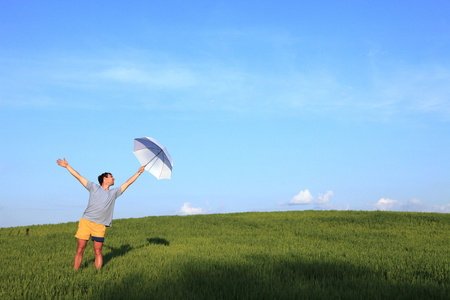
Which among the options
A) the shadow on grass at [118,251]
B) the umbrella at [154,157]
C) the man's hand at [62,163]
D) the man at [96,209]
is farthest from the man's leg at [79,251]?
the umbrella at [154,157]

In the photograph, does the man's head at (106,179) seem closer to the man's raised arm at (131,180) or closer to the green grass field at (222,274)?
the man's raised arm at (131,180)

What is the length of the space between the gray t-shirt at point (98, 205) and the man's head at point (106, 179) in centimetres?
18

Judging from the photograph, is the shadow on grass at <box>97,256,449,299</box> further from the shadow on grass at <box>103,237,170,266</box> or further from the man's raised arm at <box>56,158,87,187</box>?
the shadow on grass at <box>103,237,170,266</box>

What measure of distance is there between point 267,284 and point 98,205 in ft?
14.7

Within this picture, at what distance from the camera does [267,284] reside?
7.69 m

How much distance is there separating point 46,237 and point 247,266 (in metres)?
14.5

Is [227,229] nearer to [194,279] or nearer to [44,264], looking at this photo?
[44,264]

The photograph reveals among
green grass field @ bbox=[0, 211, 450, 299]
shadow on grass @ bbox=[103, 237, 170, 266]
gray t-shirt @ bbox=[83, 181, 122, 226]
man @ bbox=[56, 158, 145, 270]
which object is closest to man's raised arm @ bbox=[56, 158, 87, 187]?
man @ bbox=[56, 158, 145, 270]

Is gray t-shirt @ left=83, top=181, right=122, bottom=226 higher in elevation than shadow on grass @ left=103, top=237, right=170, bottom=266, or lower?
higher

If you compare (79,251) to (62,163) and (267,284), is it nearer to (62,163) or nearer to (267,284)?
(62,163)

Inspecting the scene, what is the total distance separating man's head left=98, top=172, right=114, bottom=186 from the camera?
9.20 m

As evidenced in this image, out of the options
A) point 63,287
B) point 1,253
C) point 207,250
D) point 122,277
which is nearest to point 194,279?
point 122,277

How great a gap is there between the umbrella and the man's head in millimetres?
1347

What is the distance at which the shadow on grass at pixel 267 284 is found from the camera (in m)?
7.07
